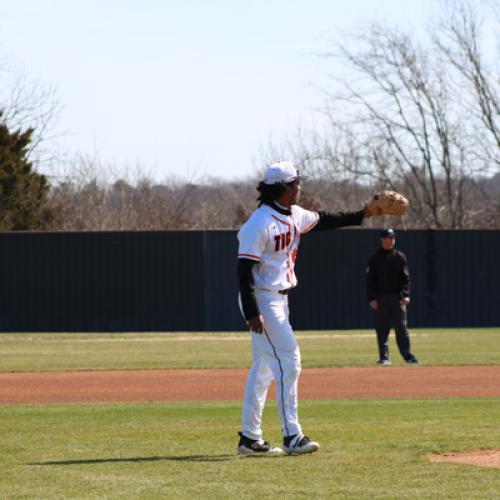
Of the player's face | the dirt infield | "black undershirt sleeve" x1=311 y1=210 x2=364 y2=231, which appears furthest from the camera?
the player's face

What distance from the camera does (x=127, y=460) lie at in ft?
26.9

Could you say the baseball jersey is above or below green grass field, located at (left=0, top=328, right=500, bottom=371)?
above

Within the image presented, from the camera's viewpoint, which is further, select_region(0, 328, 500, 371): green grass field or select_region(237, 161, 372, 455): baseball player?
select_region(0, 328, 500, 371): green grass field

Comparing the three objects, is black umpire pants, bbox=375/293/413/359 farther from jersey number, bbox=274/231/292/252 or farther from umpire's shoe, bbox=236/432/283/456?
jersey number, bbox=274/231/292/252

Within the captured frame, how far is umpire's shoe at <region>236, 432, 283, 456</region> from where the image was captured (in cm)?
855


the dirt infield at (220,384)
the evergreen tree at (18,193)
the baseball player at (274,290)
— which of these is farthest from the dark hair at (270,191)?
the evergreen tree at (18,193)

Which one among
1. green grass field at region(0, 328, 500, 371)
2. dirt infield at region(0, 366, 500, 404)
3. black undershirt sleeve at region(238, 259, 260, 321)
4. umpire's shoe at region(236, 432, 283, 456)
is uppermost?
black undershirt sleeve at region(238, 259, 260, 321)

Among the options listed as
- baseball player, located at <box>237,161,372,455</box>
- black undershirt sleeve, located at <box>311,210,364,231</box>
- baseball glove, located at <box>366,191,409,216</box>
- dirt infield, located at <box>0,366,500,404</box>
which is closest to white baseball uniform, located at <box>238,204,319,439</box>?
baseball player, located at <box>237,161,372,455</box>

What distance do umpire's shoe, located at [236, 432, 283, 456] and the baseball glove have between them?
1.82 meters

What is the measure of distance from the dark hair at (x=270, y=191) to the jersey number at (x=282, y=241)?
254mm

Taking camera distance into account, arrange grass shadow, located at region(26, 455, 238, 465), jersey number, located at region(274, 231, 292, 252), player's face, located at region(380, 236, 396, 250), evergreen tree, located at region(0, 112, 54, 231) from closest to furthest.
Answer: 1. grass shadow, located at region(26, 455, 238, 465)
2. jersey number, located at region(274, 231, 292, 252)
3. player's face, located at region(380, 236, 396, 250)
4. evergreen tree, located at region(0, 112, 54, 231)

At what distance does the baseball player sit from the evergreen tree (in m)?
30.4

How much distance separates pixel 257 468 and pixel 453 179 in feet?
117

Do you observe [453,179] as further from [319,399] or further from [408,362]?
[319,399]
